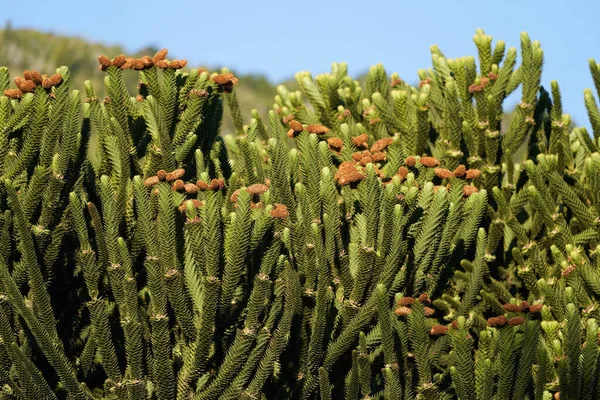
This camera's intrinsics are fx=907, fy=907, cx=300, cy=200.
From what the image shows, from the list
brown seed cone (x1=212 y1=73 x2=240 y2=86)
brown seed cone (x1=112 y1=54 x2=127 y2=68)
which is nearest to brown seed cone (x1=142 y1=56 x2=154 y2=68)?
brown seed cone (x1=112 y1=54 x2=127 y2=68)

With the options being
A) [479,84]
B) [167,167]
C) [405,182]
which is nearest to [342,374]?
[405,182]

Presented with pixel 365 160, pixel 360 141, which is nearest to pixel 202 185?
pixel 365 160

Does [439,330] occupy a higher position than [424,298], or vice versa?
[424,298]

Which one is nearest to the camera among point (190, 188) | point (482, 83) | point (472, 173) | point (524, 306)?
point (190, 188)

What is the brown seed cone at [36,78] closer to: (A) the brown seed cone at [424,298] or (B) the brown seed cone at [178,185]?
(B) the brown seed cone at [178,185]

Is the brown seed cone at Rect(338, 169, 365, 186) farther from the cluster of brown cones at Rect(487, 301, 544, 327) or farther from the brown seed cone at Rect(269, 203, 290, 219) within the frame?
the cluster of brown cones at Rect(487, 301, 544, 327)

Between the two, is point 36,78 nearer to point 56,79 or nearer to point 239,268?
point 56,79

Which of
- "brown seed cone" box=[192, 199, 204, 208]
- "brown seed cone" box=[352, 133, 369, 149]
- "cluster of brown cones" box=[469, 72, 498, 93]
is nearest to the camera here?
"brown seed cone" box=[192, 199, 204, 208]
